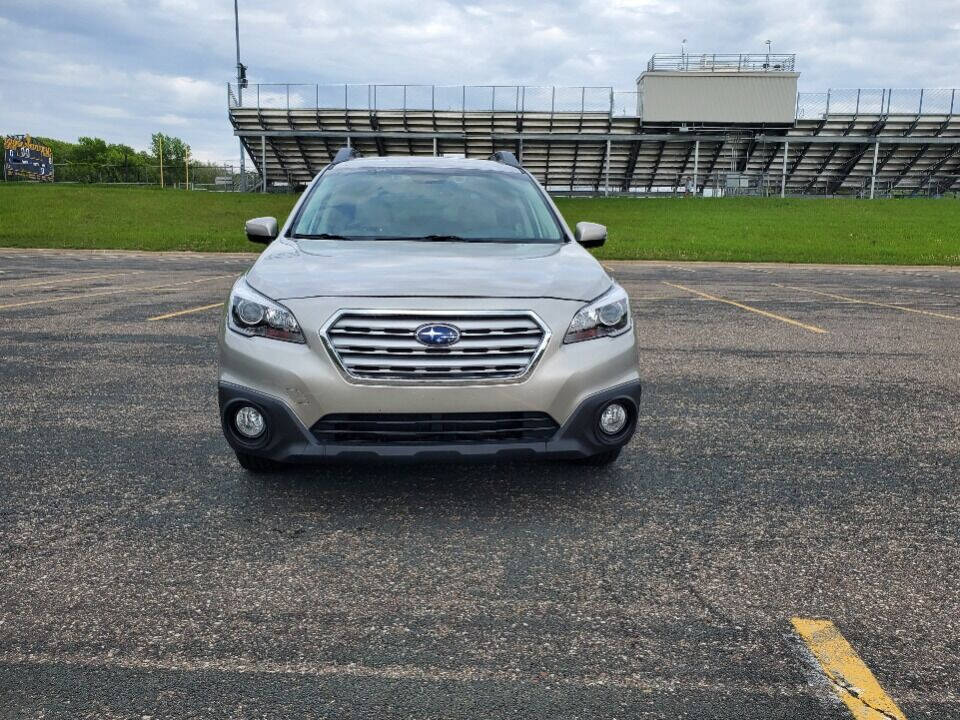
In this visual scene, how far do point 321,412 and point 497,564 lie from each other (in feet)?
3.16

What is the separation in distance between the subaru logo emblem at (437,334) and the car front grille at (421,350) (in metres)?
0.01

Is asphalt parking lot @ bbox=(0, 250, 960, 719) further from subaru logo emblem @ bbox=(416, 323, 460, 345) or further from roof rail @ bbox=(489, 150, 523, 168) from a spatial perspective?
roof rail @ bbox=(489, 150, 523, 168)

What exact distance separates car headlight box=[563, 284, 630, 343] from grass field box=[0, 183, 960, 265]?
1997 centimetres

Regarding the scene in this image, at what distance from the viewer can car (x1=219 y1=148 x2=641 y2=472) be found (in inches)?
138

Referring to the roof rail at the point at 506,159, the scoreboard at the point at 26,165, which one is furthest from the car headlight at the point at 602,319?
the scoreboard at the point at 26,165

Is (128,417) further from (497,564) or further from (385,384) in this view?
(497,564)

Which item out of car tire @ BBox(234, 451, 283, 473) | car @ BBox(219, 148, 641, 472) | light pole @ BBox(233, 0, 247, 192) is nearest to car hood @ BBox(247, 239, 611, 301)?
car @ BBox(219, 148, 641, 472)

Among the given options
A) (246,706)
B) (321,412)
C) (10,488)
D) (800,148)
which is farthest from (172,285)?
(800,148)

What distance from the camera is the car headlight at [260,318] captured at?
364 cm

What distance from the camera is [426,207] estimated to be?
514 centimetres

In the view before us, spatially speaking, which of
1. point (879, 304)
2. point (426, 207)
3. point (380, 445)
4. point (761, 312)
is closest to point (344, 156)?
point (426, 207)

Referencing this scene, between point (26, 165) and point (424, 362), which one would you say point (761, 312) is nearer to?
point (424, 362)

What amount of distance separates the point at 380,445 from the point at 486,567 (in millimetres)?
711

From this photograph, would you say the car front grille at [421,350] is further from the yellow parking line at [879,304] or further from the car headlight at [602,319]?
the yellow parking line at [879,304]
